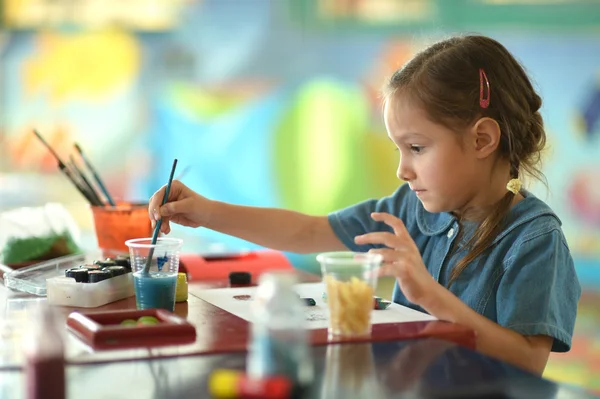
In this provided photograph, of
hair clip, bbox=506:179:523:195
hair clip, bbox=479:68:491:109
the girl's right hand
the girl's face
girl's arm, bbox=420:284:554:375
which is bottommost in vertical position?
girl's arm, bbox=420:284:554:375

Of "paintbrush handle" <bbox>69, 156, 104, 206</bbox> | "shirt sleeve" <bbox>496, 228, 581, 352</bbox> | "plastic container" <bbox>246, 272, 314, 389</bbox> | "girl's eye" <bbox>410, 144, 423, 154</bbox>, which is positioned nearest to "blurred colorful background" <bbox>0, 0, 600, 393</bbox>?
"paintbrush handle" <bbox>69, 156, 104, 206</bbox>

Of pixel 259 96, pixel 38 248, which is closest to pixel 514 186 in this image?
pixel 38 248

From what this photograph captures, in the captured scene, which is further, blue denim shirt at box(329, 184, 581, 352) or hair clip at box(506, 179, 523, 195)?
hair clip at box(506, 179, 523, 195)

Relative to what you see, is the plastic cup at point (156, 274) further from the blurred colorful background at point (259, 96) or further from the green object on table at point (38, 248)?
the blurred colorful background at point (259, 96)

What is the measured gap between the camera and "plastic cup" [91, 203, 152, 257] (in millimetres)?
1926

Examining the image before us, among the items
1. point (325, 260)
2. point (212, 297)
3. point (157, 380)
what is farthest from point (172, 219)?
point (157, 380)

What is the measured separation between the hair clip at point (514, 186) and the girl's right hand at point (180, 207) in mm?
606

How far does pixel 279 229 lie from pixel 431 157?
19.6 inches

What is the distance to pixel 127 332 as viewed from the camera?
1.12 meters

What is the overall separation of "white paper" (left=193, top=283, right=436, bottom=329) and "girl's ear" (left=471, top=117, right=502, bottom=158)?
34cm

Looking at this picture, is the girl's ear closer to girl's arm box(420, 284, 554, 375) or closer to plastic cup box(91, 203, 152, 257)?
girl's arm box(420, 284, 554, 375)

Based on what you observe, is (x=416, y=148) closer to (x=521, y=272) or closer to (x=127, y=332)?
(x=521, y=272)

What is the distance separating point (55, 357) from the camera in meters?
0.86

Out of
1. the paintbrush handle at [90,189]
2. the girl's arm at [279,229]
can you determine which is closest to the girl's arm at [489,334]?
the girl's arm at [279,229]
